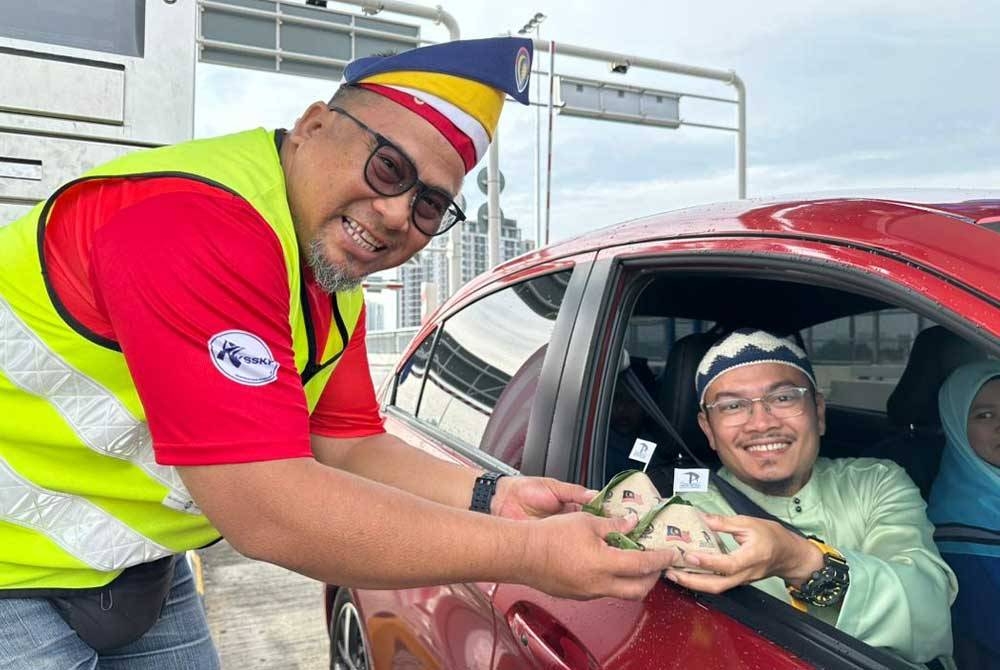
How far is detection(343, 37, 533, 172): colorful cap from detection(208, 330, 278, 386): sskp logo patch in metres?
0.51

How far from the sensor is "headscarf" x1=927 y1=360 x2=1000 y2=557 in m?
1.70

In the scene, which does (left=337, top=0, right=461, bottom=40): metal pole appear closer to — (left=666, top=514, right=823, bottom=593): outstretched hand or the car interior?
the car interior

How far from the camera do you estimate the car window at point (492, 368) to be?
190 cm

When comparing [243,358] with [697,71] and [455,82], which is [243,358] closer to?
[455,82]

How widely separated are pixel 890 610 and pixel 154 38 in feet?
9.26

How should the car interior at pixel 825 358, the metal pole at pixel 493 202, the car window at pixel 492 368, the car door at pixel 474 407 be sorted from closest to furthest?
1. the car door at pixel 474 407
2. the car window at pixel 492 368
3. the car interior at pixel 825 358
4. the metal pole at pixel 493 202

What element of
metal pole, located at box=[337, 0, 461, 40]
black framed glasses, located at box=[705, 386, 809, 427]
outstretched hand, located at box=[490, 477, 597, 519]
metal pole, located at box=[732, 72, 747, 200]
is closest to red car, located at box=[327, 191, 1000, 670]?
outstretched hand, located at box=[490, 477, 597, 519]

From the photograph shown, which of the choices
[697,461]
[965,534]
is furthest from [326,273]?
[965,534]

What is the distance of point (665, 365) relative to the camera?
2.26 metres

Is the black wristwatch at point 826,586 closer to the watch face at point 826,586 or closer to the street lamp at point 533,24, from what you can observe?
the watch face at point 826,586

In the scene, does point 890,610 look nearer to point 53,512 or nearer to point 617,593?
point 617,593

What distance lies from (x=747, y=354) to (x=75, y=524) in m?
1.41

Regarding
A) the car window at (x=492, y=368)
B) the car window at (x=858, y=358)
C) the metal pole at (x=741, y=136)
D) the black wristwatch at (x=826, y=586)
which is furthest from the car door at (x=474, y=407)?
the metal pole at (x=741, y=136)

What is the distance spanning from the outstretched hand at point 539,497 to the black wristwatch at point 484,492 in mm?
44
